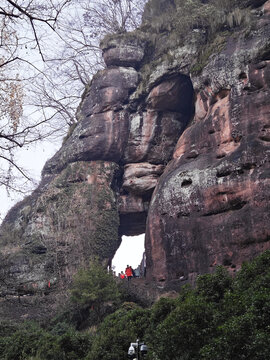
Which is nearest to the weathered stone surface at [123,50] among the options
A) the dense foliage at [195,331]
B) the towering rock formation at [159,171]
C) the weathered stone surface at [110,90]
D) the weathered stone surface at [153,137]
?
the towering rock formation at [159,171]

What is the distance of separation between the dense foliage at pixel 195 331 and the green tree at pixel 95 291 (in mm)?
3850

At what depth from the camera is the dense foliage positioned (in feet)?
21.6

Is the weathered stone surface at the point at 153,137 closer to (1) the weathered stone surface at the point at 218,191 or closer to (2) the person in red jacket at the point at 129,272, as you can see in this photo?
(1) the weathered stone surface at the point at 218,191

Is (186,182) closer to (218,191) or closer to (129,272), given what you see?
(218,191)

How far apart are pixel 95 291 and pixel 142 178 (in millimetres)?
8251

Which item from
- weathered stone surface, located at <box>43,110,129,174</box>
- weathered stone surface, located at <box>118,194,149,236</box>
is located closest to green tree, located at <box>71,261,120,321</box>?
weathered stone surface, located at <box>118,194,149,236</box>

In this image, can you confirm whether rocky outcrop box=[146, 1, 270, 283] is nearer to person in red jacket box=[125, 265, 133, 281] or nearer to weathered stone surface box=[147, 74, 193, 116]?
person in red jacket box=[125, 265, 133, 281]

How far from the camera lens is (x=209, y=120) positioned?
18594 millimetres

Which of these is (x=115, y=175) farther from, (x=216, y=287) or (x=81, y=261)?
(x=216, y=287)

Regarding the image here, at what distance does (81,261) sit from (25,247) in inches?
124

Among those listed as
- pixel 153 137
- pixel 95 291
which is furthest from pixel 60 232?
pixel 153 137

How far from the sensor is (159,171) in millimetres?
22969

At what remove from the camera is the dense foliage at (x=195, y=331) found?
21.6 ft

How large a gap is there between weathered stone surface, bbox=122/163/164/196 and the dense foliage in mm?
10813
